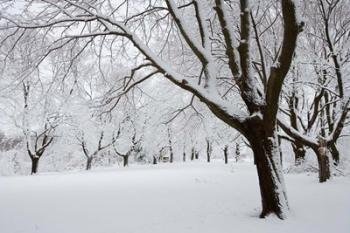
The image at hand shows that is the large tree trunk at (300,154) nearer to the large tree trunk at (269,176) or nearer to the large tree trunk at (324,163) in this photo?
the large tree trunk at (324,163)

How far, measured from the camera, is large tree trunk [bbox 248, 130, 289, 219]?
532 centimetres

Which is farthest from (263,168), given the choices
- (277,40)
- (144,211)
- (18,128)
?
(18,128)

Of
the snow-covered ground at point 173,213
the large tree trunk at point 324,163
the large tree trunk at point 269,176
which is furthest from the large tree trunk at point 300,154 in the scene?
the large tree trunk at point 269,176

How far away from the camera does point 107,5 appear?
7.38 metres

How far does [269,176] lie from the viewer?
5.38 meters

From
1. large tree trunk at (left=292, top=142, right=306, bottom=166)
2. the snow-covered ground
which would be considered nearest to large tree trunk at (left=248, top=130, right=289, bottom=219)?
the snow-covered ground

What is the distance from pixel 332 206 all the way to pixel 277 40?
7070 mm

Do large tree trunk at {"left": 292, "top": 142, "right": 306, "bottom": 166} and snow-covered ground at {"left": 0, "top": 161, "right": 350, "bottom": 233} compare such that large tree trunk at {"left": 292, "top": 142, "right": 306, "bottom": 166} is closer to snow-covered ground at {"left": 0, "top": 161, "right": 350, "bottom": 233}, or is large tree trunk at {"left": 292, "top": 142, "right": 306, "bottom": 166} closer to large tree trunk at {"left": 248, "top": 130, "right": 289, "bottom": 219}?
snow-covered ground at {"left": 0, "top": 161, "right": 350, "bottom": 233}

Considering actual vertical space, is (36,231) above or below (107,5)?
below

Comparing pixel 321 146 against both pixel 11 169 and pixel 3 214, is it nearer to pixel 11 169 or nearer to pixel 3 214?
pixel 3 214

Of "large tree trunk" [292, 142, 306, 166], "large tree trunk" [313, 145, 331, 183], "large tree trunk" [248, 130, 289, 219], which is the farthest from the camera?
"large tree trunk" [292, 142, 306, 166]

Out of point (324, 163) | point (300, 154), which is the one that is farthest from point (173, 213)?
point (300, 154)

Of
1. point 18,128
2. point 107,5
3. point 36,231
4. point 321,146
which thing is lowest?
point 36,231

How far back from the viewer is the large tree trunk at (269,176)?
532 centimetres
